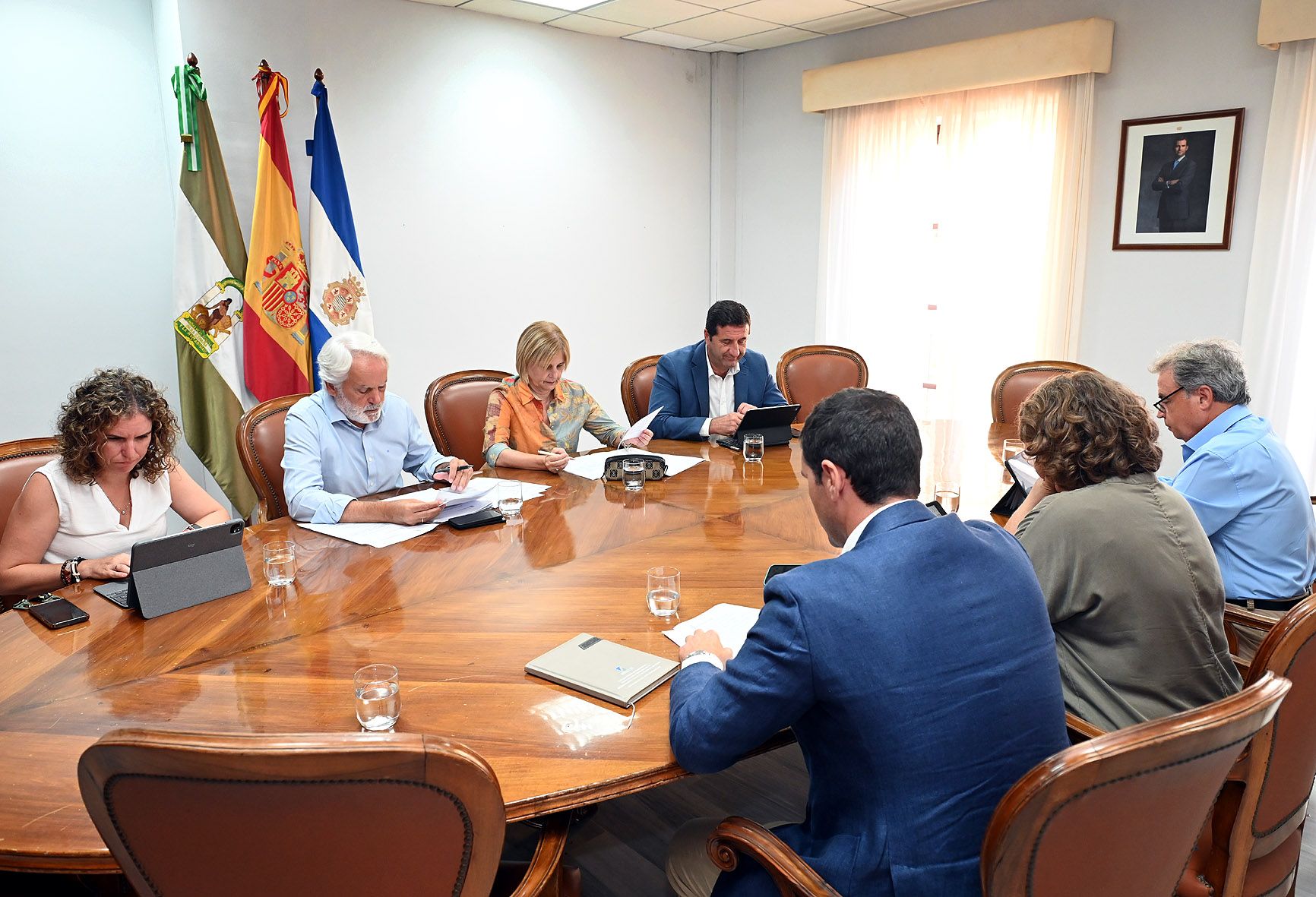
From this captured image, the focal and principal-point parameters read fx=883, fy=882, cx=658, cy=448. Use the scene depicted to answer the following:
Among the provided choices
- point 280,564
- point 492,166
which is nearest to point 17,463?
point 280,564

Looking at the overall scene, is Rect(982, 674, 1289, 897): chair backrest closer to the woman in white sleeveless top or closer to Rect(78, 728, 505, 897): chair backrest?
Rect(78, 728, 505, 897): chair backrest

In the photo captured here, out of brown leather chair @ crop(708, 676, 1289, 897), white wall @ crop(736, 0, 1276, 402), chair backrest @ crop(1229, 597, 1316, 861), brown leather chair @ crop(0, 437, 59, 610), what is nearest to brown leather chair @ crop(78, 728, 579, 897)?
brown leather chair @ crop(708, 676, 1289, 897)

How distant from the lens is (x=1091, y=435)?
72.8 inches

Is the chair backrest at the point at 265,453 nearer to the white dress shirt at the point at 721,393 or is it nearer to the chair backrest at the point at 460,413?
the chair backrest at the point at 460,413

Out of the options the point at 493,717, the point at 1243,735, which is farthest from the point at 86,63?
the point at 1243,735

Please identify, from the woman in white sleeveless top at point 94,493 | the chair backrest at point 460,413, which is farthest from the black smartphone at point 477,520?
the chair backrest at point 460,413

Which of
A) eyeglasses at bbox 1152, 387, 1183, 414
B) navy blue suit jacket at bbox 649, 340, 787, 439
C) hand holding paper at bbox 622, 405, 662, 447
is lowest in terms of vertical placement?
hand holding paper at bbox 622, 405, 662, 447

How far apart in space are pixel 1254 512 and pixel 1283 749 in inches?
40.8

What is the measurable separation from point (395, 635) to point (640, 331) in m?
4.55

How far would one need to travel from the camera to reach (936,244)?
5406 millimetres

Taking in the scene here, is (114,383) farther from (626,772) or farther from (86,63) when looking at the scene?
(86,63)

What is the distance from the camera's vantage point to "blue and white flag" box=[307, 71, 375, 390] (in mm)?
4270

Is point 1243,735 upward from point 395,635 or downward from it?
upward

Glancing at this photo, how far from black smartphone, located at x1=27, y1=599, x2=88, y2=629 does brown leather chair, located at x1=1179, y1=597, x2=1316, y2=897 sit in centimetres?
230
